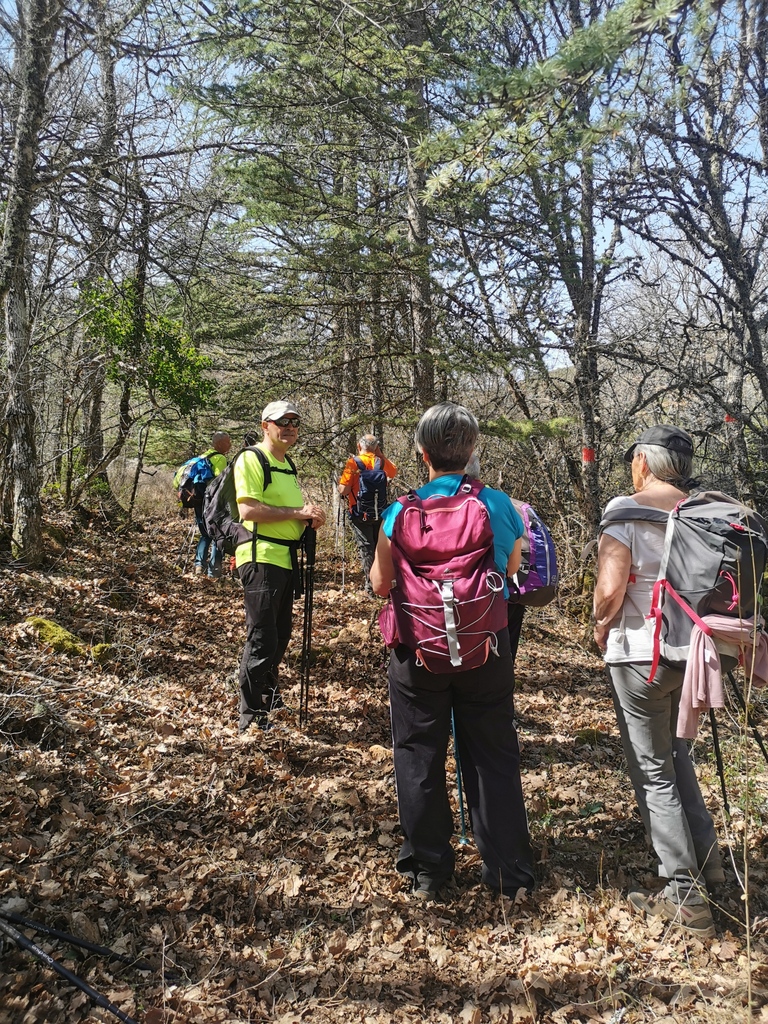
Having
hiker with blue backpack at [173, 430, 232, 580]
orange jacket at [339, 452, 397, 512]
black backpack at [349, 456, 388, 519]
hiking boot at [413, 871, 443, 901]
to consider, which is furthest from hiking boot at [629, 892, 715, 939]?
hiker with blue backpack at [173, 430, 232, 580]

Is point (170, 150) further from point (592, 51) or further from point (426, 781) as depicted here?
point (426, 781)

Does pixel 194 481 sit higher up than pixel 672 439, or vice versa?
pixel 194 481

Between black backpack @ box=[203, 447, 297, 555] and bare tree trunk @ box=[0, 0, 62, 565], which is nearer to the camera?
black backpack @ box=[203, 447, 297, 555]

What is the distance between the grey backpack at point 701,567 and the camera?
2.60 m

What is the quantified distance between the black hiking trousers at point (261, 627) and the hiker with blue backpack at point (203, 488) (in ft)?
12.1

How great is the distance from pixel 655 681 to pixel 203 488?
6.56m

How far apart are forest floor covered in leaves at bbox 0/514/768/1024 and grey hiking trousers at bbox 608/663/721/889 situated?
22 centimetres

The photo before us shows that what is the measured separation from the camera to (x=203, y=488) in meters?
8.20

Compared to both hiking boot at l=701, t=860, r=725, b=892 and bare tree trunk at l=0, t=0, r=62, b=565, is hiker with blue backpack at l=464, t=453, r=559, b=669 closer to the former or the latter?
hiking boot at l=701, t=860, r=725, b=892

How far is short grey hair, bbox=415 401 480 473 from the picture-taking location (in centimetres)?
283

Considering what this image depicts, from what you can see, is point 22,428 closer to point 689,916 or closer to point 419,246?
point 419,246

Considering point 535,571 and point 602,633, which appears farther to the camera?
point 535,571

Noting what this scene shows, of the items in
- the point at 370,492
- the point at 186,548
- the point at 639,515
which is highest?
the point at 370,492

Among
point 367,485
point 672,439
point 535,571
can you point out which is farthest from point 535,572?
point 367,485
